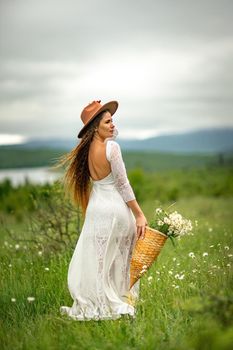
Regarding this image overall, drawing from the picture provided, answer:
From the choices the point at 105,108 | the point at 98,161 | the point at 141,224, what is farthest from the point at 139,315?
the point at 105,108

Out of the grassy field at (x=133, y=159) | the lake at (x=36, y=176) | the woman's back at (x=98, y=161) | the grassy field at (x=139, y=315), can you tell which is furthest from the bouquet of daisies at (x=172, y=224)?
the grassy field at (x=133, y=159)

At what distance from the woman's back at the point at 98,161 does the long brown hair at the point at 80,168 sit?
0.12m

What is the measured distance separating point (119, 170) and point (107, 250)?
827mm

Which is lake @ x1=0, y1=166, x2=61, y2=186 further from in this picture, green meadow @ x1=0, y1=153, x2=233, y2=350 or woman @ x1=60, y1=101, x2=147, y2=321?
woman @ x1=60, y1=101, x2=147, y2=321

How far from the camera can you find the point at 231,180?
38.6m

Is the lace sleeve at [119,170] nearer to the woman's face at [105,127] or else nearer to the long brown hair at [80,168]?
the woman's face at [105,127]

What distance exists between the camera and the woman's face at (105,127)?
6.79 m

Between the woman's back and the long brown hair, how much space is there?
12 cm

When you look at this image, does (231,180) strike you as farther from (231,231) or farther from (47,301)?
(47,301)

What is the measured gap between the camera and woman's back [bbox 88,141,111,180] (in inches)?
263

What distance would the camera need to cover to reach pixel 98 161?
6707 mm

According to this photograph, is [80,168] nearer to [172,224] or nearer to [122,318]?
[172,224]

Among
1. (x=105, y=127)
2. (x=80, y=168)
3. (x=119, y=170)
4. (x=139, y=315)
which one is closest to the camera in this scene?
(x=139, y=315)

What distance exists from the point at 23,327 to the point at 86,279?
81cm
